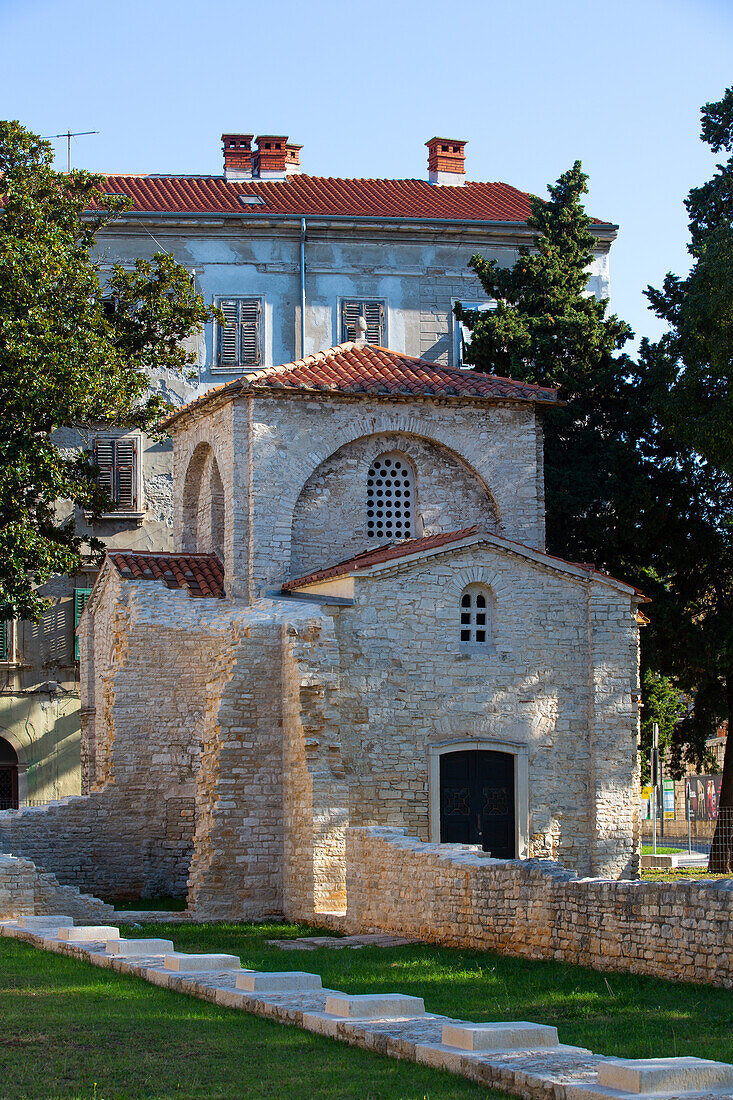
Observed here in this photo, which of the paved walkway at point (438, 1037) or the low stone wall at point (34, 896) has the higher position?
the paved walkway at point (438, 1037)

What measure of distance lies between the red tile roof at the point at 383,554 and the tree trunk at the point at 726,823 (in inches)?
301

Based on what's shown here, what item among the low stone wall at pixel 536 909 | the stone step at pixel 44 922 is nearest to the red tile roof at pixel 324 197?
the low stone wall at pixel 536 909

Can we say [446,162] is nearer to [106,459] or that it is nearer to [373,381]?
[106,459]

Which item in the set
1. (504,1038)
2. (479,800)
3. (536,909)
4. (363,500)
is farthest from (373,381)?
(504,1038)

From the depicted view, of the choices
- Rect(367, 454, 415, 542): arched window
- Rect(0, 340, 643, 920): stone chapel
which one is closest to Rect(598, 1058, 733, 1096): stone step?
Rect(0, 340, 643, 920): stone chapel

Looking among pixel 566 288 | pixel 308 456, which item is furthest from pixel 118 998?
pixel 566 288

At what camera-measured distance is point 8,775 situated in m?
33.4

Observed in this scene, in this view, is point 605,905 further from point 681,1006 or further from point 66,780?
point 66,780

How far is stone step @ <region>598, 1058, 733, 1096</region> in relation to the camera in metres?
6.79

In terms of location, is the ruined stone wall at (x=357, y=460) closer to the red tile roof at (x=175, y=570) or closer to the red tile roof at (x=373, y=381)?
the red tile roof at (x=373, y=381)

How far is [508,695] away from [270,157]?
22.2 m

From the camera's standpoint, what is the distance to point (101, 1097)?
25.1ft

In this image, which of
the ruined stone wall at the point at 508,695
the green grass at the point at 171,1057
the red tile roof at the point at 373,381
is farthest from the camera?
the red tile roof at the point at 373,381

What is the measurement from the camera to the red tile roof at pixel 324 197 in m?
35.4
